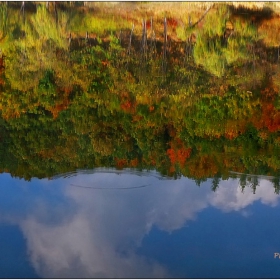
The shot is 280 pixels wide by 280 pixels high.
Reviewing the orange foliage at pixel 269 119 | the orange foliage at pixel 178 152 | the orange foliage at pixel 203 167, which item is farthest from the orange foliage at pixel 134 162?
the orange foliage at pixel 269 119

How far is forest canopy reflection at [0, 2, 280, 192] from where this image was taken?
11.3 m

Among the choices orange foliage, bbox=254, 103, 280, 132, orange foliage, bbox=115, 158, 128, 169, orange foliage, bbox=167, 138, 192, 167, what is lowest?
orange foliage, bbox=115, 158, 128, 169

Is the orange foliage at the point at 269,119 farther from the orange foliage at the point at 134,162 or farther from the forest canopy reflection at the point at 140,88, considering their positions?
the orange foliage at the point at 134,162

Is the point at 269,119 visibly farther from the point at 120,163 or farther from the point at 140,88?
the point at 120,163

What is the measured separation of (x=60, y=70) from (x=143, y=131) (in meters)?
3.66

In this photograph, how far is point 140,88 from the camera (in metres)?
12.1

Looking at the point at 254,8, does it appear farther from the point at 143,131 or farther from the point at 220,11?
the point at 143,131

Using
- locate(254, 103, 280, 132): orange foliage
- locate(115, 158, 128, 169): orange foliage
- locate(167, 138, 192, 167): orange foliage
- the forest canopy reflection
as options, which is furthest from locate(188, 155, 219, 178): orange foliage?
locate(115, 158, 128, 169): orange foliage

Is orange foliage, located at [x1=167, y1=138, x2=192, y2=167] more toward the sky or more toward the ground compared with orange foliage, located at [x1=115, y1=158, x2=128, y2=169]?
more toward the sky

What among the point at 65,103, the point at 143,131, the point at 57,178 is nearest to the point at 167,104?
the point at 143,131

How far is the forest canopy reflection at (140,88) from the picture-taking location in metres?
11.3

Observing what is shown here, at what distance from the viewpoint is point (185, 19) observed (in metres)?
11.3

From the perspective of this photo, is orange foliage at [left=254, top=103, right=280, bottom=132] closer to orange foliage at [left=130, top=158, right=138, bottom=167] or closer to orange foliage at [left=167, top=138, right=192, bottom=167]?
orange foliage at [left=167, top=138, right=192, bottom=167]

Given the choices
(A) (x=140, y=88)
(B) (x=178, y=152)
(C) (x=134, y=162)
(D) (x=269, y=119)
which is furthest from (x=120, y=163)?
(D) (x=269, y=119)
